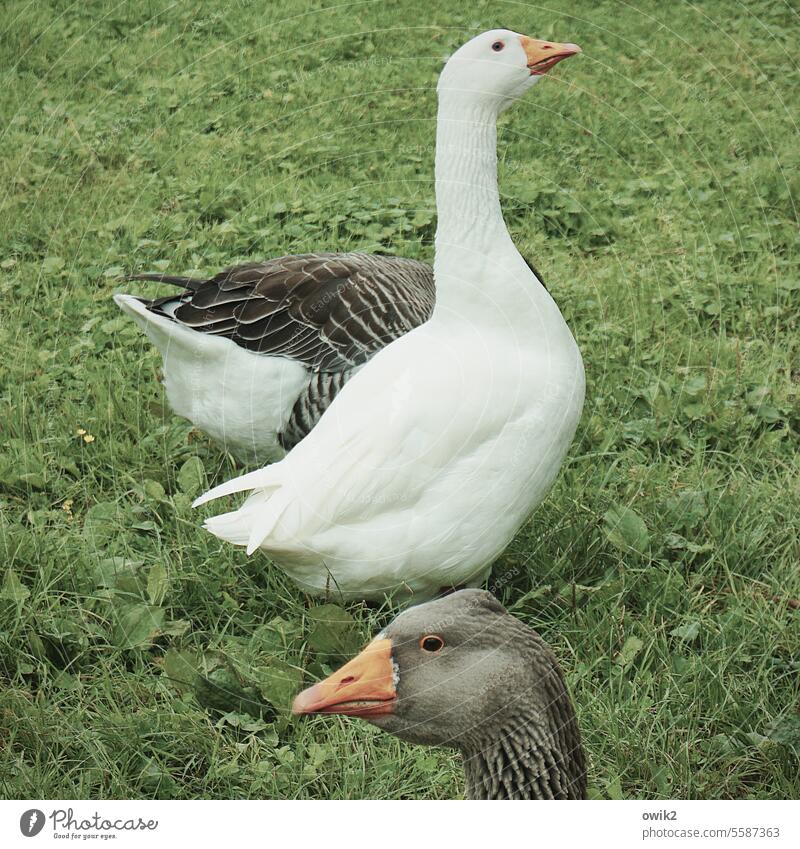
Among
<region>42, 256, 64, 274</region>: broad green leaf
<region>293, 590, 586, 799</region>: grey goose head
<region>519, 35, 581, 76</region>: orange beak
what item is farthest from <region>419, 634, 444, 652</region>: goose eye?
<region>42, 256, 64, 274</region>: broad green leaf

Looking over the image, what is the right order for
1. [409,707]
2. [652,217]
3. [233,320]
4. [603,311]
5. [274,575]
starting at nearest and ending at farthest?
[409,707] < [274,575] < [233,320] < [603,311] < [652,217]

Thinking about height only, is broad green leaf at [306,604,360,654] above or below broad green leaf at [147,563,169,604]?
below

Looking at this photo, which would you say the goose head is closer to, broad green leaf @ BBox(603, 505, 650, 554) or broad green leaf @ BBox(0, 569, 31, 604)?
broad green leaf @ BBox(603, 505, 650, 554)

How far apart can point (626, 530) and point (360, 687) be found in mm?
547

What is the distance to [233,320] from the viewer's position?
156cm

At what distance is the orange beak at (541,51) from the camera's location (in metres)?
1.32

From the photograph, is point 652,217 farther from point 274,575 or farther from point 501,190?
point 274,575

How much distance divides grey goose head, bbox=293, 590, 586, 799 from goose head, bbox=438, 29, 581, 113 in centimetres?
62

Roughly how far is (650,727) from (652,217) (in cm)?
104

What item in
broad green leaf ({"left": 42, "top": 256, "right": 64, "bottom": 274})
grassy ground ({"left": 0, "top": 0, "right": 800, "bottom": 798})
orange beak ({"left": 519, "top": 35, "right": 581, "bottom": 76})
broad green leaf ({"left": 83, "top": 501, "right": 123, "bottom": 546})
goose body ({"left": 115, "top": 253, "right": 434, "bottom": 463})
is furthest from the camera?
broad green leaf ({"left": 42, "top": 256, "right": 64, "bottom": 274})

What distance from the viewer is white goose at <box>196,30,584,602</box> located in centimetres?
124

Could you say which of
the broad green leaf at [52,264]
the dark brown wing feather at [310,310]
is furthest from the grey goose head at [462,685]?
the broad green leaf at [52,264]

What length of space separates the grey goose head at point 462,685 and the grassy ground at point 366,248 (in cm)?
18
